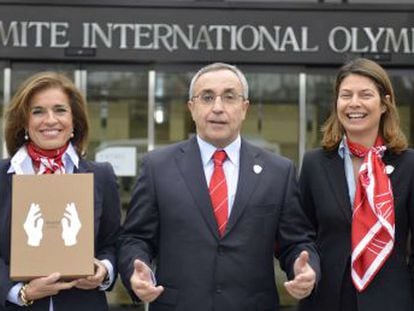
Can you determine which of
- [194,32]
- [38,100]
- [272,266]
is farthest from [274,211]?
[194,32]

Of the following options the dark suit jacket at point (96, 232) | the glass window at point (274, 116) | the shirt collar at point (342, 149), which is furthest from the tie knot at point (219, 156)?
the glass window at point (274, 116)

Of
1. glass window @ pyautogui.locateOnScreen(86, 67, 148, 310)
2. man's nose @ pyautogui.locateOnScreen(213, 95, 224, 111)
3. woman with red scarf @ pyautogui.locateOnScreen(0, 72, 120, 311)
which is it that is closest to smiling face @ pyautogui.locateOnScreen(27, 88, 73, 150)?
woman with red scarf @ pyautogui.locateOnScreen(0, 72, 120, 311)

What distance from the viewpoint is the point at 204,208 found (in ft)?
11.7

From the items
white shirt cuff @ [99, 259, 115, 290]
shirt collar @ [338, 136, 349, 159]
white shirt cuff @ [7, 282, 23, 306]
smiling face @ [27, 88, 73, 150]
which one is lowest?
white shirt cuff @ [7, 282, 23, 306]

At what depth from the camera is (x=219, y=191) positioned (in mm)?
3631

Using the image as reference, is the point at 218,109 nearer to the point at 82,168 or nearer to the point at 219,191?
the point at 219,191

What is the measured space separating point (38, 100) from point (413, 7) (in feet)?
21.7

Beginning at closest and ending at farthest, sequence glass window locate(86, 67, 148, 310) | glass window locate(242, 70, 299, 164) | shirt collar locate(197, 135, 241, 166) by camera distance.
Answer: shirt collar locate(197, 135, 241, 166), glass window locate(86, 67, 148, 310), glass window locate(242, 70, 299, 164)

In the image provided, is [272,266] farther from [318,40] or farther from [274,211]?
[318,40]

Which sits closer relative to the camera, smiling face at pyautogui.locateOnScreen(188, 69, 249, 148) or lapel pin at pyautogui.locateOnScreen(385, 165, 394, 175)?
smiling face at pyautogui.locateOnScreen(188, 69, 249, 148)

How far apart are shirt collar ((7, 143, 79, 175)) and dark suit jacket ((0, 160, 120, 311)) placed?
4cm

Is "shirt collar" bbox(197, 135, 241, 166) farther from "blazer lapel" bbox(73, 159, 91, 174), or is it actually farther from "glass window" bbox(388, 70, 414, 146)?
"glass window" bbox(388, 70, 414, 146)

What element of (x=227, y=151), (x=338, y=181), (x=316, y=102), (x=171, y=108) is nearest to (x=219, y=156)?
(x=227, y=151)

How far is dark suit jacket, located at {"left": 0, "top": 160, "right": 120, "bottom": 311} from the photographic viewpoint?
3531mm
